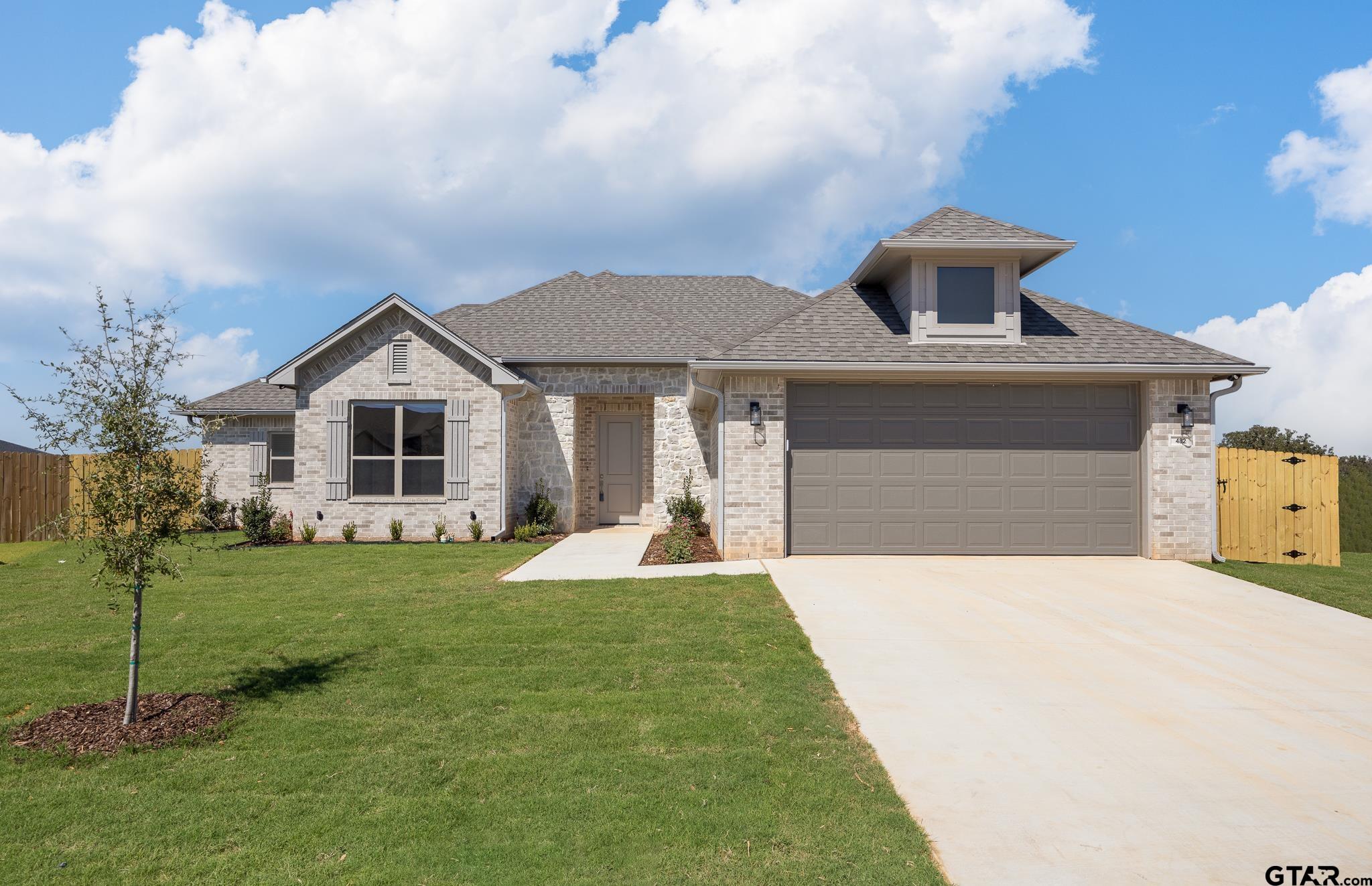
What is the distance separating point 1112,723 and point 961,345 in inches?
317

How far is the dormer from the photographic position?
38.7 feet

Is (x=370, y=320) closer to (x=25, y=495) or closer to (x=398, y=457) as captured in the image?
(x=398, y=457)

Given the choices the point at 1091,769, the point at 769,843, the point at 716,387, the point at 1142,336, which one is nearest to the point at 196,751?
the point at 769,843

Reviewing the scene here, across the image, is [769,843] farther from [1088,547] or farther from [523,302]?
[523,302]

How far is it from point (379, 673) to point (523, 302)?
13765mm

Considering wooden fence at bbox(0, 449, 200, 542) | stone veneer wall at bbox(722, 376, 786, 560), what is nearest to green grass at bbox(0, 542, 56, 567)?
wooden fence at bbox(0, 449, 200, 542)

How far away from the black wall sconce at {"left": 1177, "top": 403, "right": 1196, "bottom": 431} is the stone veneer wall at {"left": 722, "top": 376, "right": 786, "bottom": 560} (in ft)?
20.7

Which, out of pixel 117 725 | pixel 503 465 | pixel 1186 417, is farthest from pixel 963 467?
pixel 117 725

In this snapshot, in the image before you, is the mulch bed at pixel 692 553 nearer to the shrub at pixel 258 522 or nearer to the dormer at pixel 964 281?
the dormer at pixel 964 281

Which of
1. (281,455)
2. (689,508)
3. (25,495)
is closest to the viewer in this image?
(689,508)

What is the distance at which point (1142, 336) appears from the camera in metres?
12.2

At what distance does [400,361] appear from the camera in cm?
1456

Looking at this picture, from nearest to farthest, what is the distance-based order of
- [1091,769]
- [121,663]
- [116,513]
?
[1091,769]
[116,513]
[121,663]

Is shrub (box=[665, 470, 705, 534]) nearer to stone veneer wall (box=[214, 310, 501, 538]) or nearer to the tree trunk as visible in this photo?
stone veneer wall (box=[214, 310, 501, 538])
